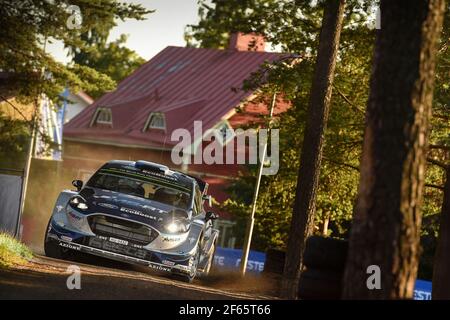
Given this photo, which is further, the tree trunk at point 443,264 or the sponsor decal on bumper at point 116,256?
the tree trunk at point 443,264

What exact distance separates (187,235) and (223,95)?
33.7 m

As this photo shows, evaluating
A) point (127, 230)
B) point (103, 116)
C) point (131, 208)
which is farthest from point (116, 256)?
point (103, 116)

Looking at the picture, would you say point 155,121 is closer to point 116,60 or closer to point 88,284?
point 116,60

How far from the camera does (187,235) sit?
16.4 meters

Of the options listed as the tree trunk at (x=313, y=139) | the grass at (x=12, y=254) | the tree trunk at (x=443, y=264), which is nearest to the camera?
the grass at (x=12, y=254)

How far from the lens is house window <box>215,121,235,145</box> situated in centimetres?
4597

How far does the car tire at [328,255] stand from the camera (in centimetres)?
1099

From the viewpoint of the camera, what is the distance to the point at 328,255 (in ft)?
36.2

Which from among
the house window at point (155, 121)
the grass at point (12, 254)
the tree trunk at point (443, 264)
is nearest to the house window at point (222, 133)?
the house window at point (155, 121)

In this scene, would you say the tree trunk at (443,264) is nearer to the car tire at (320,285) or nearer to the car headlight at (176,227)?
the car headlight at (176,227)

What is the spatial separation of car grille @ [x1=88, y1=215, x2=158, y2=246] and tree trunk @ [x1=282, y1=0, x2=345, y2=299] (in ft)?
12.6

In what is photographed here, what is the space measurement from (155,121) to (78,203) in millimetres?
35421

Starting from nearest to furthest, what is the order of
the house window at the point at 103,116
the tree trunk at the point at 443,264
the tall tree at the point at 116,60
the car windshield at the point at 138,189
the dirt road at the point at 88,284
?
the dirt road at the point at 88,284 → the tree trunk at the point at 443,264 → the car windshield at the point at 138,189 → the house window at the point at 103,116 → the tall tree at the point at 116,60

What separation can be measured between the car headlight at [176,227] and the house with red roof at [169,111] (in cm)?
2867
